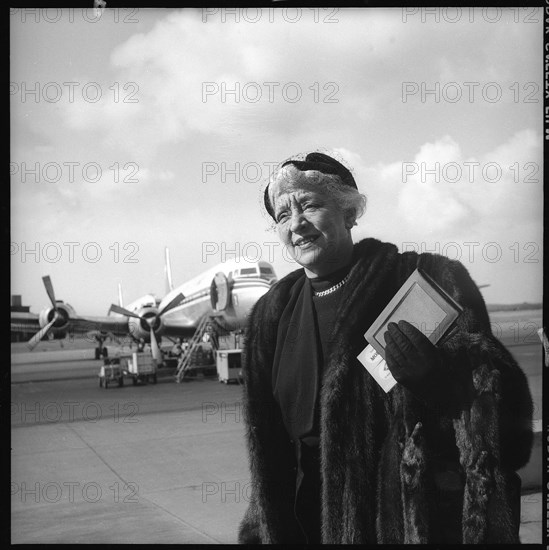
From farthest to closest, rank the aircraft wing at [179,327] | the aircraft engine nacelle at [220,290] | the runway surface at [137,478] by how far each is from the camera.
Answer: the aircraft wing at [179,327] < the aircraft engine nacelle at [220,290] < the runway surface at [137,478]

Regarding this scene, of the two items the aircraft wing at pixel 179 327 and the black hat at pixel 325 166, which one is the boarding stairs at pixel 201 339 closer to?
the aircraft wing at pixel 179 327

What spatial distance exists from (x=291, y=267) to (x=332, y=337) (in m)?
0.56

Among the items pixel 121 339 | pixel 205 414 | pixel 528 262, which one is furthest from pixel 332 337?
pixel 121 339

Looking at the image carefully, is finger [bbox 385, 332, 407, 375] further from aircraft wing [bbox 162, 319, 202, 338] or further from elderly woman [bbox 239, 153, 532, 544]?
aircraft wing [bbox 162, 319, 202, 338]

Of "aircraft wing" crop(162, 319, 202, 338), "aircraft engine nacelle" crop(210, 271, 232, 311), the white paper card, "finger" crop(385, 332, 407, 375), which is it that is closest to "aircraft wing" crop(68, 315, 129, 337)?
"aircraft wing" crop(162, 319, 202, 338)

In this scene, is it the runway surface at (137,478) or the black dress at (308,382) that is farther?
the runway surface at (137,478)

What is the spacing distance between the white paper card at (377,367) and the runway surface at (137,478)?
78cm

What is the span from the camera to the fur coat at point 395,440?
8.23 ft

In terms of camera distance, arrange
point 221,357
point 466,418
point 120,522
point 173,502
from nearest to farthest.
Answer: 1. point 466,418
2. point 120,522
3. point 173,502
4. point 221,357

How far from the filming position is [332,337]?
2773 millimetres

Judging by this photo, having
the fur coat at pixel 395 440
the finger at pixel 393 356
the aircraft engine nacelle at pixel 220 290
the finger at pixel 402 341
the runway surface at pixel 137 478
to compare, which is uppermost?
the aircraft engine nacelle at pixel 220 290

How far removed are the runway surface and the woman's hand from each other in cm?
67

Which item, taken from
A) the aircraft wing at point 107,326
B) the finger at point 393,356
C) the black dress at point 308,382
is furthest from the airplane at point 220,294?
the aircraft wing at point 107,326
